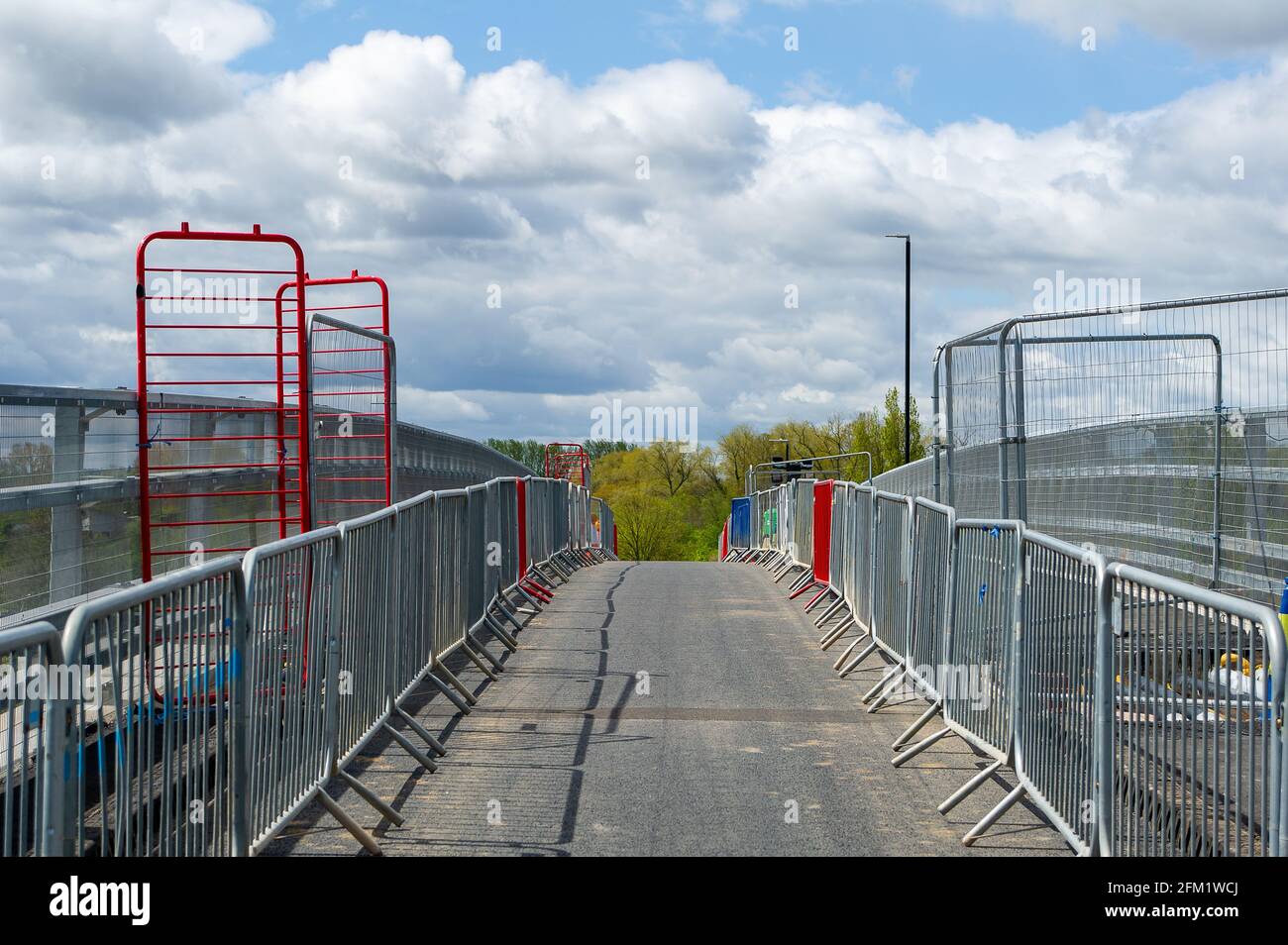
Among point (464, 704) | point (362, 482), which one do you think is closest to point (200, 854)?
point (464, 704)

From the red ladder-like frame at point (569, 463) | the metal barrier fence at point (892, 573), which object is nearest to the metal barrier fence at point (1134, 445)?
the metal barrier fence at point (892, 573)

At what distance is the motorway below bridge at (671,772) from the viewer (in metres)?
6.66

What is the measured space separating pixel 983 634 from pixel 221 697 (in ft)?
15.1

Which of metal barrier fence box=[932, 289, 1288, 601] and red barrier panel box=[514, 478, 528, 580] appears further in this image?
red barrier panel box=[514, 478, 528, 580]

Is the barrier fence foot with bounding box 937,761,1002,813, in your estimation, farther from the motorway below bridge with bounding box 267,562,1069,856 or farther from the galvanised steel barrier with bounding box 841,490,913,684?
the galvanised steel barrier with bounding box 841,490,913,684

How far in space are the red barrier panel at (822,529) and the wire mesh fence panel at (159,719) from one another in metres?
12.4

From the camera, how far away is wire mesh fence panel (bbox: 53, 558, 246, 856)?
4.06 meters

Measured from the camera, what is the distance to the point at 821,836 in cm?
670

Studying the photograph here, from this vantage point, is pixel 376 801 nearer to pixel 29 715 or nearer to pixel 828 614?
pixel 29 715

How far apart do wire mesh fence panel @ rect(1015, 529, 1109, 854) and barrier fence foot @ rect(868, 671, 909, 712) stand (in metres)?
3.03

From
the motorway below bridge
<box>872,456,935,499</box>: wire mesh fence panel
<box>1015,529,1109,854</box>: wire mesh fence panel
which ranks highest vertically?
<box>872,456,935,499</box>: wire mesh fence panel

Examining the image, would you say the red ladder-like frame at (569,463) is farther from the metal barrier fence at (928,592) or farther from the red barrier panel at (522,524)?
the metal barrier fence at (928,592)

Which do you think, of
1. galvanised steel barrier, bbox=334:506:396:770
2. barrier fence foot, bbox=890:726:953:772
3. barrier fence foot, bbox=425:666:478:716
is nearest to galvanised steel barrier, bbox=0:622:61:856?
galvanised steel barrier, bbox=334:506:396:770

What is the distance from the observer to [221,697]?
5238 millimetres
